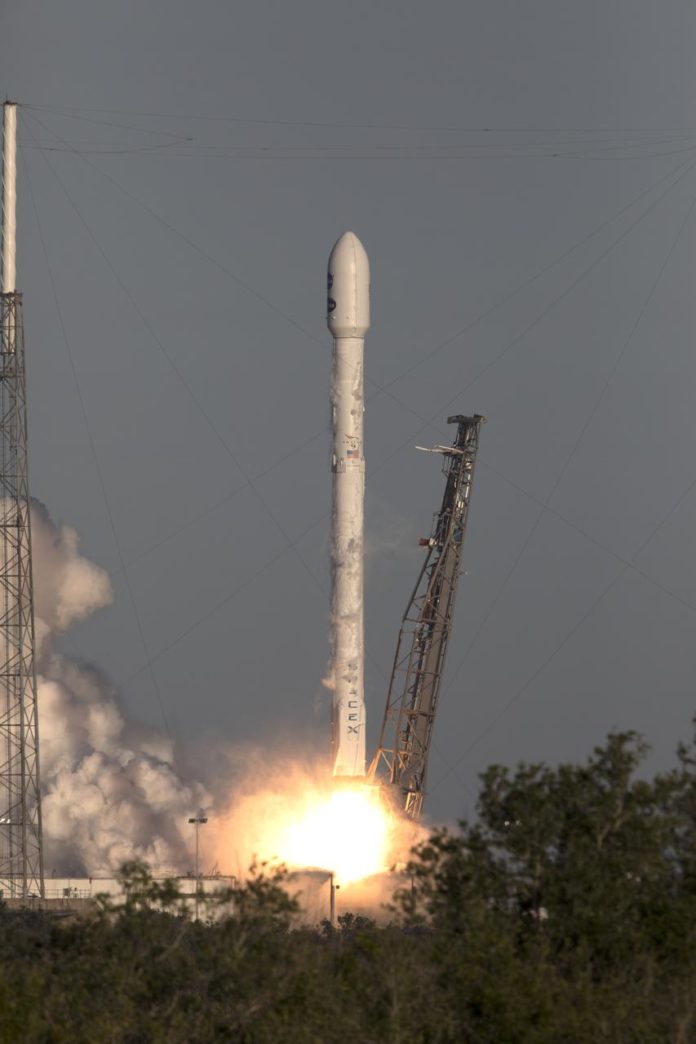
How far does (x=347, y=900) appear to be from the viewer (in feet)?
322

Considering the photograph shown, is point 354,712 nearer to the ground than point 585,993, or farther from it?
farther from it

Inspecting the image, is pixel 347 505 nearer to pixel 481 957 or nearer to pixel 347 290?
pixel 347 290

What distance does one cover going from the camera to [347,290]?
95.2 metres

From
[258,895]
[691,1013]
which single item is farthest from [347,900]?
[691,1013]

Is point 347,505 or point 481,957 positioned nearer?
point 481,957

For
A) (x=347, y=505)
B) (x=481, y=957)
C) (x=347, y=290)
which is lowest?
(x=481, y=957)

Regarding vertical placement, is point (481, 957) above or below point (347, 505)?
below

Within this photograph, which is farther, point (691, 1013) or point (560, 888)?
point (560, 888)

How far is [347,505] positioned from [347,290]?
8.08m

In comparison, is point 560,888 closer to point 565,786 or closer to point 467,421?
point 565,786

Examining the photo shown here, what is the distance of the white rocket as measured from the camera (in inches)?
3733

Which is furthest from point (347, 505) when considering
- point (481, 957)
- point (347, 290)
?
point (481, 957)

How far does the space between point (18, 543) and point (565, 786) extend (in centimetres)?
3433

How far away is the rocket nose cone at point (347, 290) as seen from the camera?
9512 centimetres
